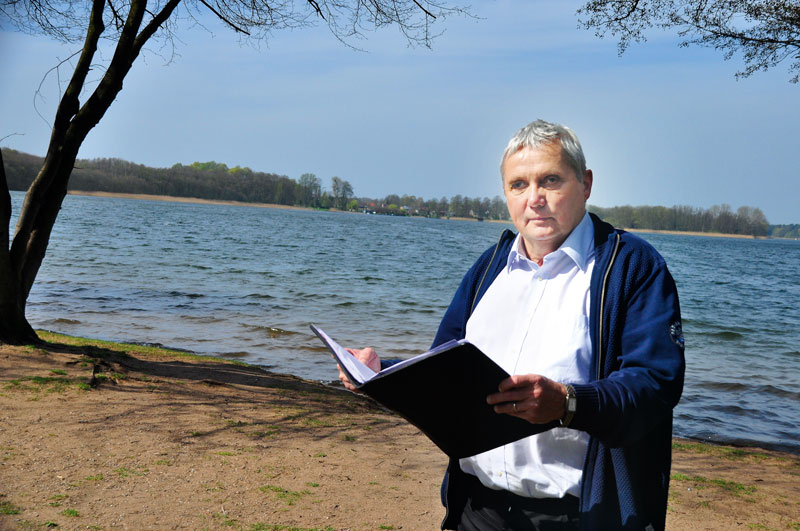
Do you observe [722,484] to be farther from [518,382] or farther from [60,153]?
[60,153]

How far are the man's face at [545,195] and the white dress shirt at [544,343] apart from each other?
5cm

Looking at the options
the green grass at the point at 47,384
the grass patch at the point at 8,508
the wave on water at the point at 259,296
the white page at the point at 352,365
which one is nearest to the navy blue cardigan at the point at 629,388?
the white page at the point at 352,365

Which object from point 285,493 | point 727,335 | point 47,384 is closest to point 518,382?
point 285,493

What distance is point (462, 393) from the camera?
1.69m

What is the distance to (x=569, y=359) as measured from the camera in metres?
1.92

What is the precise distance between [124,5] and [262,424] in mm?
6452

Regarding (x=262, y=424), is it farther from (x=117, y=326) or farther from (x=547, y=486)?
(x=117, y=326)

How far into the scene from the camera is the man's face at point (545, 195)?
2035mm

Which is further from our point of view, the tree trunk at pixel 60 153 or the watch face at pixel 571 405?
the tree trunk at pixel 60 153

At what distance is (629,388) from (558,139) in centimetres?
77

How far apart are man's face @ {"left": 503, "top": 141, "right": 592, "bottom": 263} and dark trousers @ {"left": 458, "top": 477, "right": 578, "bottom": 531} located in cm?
74

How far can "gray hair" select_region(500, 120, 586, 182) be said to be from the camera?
2.03 meters

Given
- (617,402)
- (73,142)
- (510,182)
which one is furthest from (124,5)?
(617,402)

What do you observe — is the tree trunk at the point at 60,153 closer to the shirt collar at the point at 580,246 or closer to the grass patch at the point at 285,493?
the grass patch at the point at 285,493
